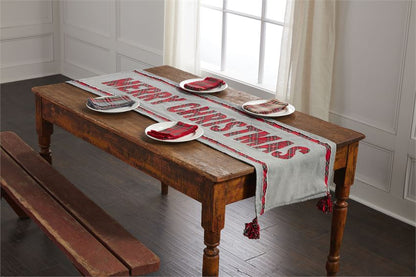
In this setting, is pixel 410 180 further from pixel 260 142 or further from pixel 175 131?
pixel 175 131

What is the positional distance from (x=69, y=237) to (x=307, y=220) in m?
1.86

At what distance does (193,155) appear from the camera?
10.4 ft

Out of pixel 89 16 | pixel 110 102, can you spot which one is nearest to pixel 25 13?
pixel 89 16

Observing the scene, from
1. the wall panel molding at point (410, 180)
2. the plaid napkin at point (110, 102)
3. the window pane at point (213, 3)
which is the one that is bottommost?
the wall panel molding at point (410, 180)

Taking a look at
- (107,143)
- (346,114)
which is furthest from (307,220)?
(107,143)

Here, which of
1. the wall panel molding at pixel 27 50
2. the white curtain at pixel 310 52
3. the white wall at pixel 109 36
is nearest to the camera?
the white curtain at pixel 310 52

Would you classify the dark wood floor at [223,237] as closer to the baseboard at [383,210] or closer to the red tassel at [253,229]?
the baseboard at [383,210]

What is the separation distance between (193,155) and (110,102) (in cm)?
77

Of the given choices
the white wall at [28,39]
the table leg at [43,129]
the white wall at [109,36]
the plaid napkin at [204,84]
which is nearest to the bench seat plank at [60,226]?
the table leg at [43,129]

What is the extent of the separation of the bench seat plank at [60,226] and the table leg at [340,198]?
1243mm

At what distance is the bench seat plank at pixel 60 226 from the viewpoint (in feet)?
9.82

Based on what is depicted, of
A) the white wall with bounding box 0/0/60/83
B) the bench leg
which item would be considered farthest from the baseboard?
A: the white wall with bounding box 0/0/60/83

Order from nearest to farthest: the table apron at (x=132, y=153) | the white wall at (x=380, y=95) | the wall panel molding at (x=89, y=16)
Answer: the table apron at (x=132, y=153) < the white wall at (x=380, y=95) < the wall panel molding at (x=89, y=16)

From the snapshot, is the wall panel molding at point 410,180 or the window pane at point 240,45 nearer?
the wall panel molding at point 410,180
